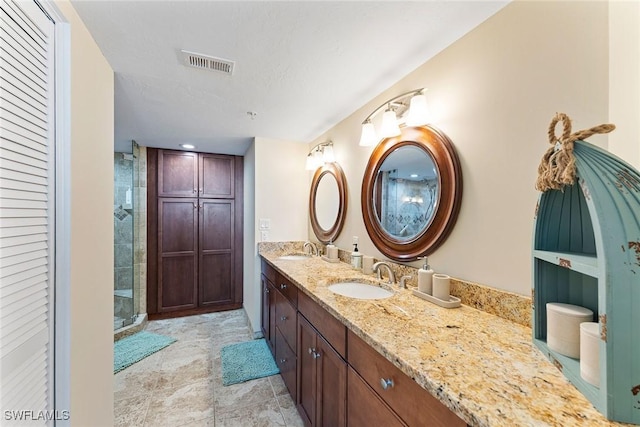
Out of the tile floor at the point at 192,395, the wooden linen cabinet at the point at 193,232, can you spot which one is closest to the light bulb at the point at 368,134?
the tile floor at the point at 192,395

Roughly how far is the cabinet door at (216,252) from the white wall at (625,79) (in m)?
3.66

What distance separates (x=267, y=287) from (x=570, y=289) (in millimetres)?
2218

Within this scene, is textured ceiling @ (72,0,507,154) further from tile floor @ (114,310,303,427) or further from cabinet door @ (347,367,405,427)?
tile floor @ (114,310,303,427)

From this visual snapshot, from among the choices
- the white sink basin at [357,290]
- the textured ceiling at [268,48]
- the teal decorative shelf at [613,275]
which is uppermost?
the textured ceiling at [268,48]

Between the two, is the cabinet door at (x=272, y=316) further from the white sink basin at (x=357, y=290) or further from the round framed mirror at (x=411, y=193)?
the round framed mirror at (x=411, y=193)

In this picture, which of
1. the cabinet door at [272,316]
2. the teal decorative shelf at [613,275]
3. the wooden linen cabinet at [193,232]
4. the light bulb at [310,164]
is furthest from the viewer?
the wooden linen cabinet at [193,232]

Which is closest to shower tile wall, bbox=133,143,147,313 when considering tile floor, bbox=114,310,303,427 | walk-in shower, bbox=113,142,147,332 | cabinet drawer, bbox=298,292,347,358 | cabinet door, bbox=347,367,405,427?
walk-in shower, bbox=113,142,147,332

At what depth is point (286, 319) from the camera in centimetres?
190

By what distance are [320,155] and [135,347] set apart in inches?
107

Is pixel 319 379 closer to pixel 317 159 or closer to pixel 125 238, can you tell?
pixel 317 159

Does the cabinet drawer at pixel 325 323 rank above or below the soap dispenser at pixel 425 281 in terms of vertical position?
below

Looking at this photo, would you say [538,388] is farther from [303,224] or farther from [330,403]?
[303,224]

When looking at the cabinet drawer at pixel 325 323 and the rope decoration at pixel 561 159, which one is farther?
the cabinet drawer at pixel 325 323

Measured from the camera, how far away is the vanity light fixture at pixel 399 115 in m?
1.39
